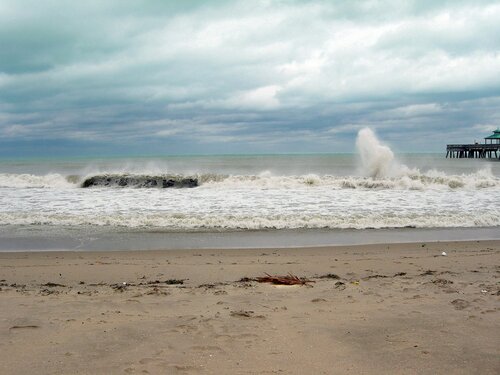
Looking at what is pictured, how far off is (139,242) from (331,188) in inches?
530

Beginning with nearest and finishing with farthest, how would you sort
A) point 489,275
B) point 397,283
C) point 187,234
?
point 397,283, point 489,275, point 187,234

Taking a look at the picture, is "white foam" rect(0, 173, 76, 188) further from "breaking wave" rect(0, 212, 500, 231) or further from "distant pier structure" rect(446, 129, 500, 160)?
"distant pier structure" rect(446, 129, 500, 160)

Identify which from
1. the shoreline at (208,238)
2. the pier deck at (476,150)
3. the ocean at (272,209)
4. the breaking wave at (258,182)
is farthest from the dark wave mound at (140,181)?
the pier deck at (476,150)

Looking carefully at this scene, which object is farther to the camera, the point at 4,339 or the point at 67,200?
the point at 67,200

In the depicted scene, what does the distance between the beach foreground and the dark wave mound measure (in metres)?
17.5

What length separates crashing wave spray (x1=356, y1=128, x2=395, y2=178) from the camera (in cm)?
3075

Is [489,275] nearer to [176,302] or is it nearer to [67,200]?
[176,302]

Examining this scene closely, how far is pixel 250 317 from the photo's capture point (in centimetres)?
464

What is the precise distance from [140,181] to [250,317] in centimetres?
2244

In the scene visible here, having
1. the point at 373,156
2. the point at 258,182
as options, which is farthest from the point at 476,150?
the point at 258,182

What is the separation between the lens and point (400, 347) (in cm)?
383

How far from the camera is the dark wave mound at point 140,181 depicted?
2533 cm

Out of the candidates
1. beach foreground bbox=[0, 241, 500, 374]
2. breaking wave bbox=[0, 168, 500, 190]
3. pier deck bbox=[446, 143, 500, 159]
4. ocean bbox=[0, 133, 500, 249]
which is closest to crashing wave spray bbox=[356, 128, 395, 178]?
breaking wave bbox=[0, 168, 500, 190]

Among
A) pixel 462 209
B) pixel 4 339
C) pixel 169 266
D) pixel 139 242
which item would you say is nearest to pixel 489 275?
pixel 169 266
